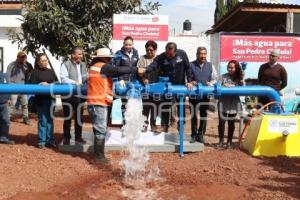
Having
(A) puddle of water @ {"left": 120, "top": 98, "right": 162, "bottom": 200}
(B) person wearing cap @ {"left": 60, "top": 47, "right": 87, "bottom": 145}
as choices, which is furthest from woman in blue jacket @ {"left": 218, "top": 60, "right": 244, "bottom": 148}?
(B) person wearing cap @ {"left": 60, "top": 47, "right": 87, "bottom": 145}

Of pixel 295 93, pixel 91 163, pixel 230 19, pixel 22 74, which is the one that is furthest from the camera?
pixel 230 19

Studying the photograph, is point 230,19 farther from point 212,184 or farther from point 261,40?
point 212,184

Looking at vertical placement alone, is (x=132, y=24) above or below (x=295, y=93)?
above

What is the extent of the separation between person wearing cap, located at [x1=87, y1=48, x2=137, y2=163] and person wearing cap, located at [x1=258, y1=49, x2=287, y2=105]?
3072 millimetres

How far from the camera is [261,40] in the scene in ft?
46.1

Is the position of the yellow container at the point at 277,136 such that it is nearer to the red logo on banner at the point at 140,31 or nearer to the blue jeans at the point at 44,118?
the blue jeans at the point at 44,118

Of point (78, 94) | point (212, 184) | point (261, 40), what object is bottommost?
point (212, 184)

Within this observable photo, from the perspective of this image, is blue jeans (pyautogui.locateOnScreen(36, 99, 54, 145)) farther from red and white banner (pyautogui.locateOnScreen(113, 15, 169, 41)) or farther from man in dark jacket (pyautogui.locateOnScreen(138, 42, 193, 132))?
red and white banner (pyautogui.locateOnScreen(113, 15, 169, 41))

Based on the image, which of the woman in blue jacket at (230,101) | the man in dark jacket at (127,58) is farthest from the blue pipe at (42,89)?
the woman in blue jacket at (230,101)

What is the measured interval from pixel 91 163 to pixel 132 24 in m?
4.99

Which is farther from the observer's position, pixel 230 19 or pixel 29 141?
pixel 230 19

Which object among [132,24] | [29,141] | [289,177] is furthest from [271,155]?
[132,24]

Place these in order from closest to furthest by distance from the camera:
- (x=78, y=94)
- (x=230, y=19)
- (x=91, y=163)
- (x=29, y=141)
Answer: (x=91, y=163), (x=78, y=94), (x=29, y=141), (x=230, y=19)

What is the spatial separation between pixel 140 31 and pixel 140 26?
126mm
